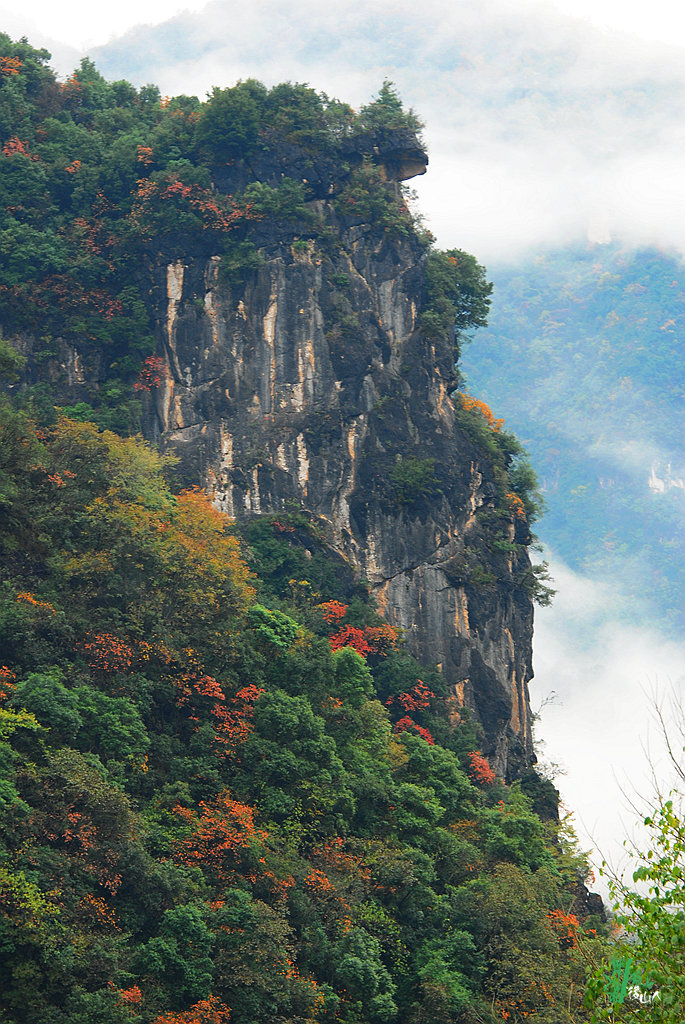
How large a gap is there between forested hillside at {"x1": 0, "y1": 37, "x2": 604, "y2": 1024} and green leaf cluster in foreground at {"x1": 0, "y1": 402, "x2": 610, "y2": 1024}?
0.16 ft

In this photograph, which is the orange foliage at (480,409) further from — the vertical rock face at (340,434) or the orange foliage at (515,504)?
the orange foliage at (515,504)

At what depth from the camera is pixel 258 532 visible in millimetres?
28859

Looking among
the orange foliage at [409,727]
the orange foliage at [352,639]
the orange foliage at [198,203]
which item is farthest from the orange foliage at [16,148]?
the orange foliage at [409,727]

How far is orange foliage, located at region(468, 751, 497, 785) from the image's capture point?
27.1 m

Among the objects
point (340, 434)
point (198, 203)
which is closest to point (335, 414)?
point (340, 434)

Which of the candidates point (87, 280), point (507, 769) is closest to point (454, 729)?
point (507, 769)

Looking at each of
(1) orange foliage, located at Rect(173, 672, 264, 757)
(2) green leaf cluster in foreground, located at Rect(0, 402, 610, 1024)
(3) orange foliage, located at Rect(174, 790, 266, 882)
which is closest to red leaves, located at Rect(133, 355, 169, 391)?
(2) green leaf cluster in foreground, located at Rect(0, 402, 610, 1024)

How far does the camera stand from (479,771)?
27.2 meters

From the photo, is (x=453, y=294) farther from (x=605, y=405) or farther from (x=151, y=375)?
(x=605, y=405)

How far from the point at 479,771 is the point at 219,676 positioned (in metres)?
6.96

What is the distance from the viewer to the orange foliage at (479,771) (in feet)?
89.0

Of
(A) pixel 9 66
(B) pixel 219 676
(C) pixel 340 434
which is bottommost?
(B) pixel 219 676

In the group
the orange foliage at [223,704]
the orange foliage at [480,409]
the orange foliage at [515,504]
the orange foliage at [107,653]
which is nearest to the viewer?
the orange foliage at [107,653]

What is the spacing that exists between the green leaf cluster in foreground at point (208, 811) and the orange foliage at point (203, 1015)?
43mm
